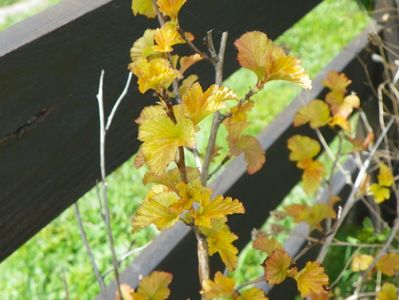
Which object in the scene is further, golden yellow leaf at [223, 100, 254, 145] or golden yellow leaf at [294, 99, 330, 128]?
golden yellow leaf at [294, 99, 330, 128]

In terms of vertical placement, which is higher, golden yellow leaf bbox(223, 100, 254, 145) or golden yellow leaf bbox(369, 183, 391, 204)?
golden yellow leaf bbox(223, 100, 254, 145)

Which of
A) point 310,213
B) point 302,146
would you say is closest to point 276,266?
point 302,146

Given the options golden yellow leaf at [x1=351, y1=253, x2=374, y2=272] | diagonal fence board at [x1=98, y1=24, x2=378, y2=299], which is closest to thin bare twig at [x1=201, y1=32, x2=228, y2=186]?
diagonal fence board at [x1=98, y1=24, x2=378, y2=299]

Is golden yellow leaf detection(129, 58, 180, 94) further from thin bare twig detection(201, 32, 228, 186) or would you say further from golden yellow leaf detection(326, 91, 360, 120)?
golden yellow leaf detection(326, 91, 360, 120)

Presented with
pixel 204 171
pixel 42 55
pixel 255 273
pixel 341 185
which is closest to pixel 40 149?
pixel 42 55

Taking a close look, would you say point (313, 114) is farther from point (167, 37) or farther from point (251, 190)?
point (167, 37)

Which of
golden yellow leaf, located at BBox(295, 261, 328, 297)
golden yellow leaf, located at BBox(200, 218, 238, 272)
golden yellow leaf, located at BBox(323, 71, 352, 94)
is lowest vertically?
golden yellow leaf, located at BBox(323, 71, 352, 94)

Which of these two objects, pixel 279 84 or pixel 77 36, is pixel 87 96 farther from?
pixel 279 84
